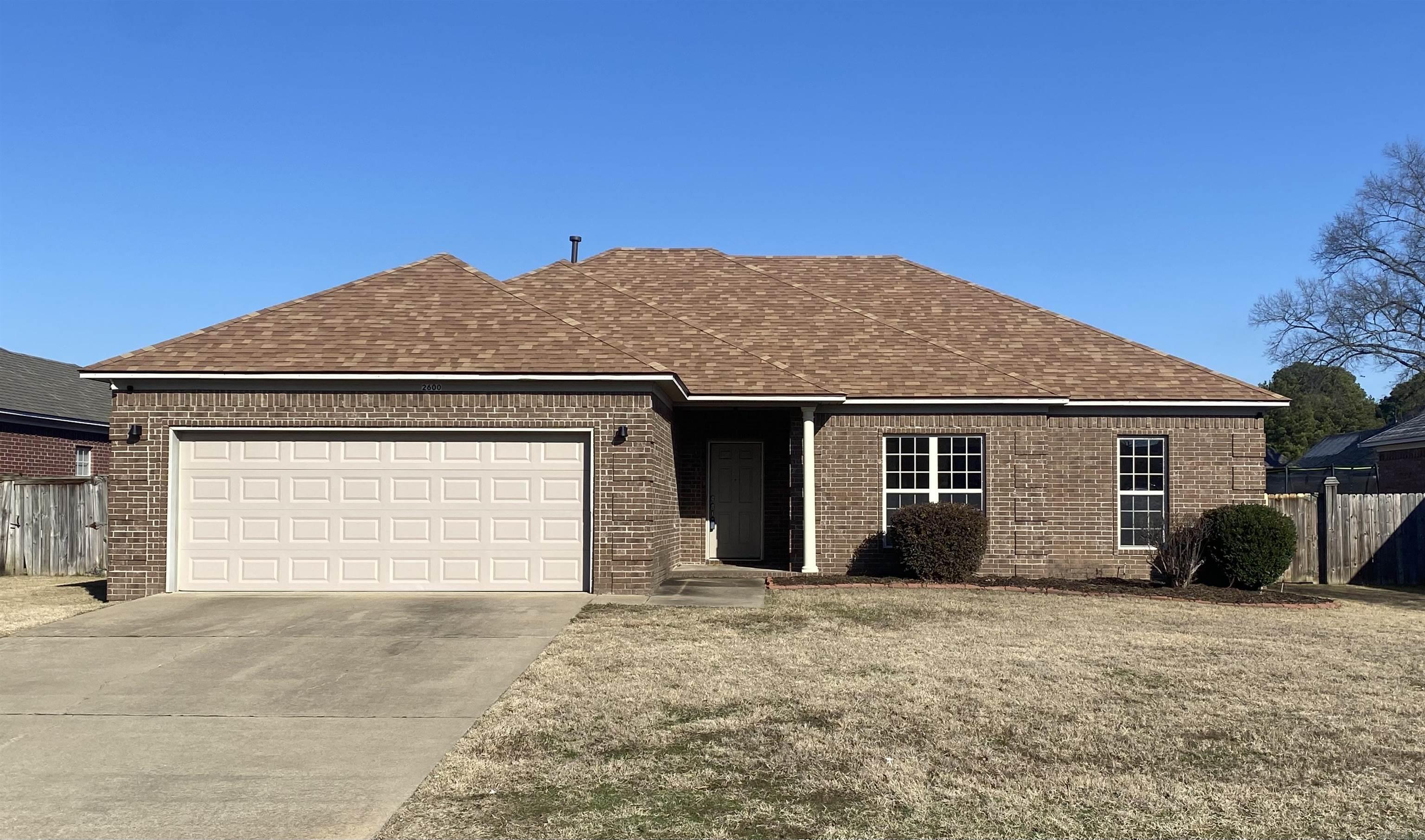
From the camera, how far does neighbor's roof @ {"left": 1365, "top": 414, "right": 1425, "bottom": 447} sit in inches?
1010

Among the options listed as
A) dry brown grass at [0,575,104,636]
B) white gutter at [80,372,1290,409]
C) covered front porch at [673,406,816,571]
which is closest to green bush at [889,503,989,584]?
white gutter at [80,372,1290,409]

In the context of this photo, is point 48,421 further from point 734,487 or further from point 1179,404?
point 1179,404

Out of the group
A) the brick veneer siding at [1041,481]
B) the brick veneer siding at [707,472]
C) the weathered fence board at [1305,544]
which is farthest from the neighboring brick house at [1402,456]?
the brick veneer siding at [707,472]

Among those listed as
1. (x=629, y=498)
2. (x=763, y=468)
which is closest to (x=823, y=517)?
(x=763, y=468)

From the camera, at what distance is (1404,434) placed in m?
26.2

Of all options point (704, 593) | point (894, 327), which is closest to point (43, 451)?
point (704, 593)

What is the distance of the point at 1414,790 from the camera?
20.4ft

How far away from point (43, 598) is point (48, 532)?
501 centimetres

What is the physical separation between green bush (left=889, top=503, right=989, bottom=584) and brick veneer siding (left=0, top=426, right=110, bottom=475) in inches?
789

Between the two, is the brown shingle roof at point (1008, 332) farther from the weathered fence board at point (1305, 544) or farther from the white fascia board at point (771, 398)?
the white fascia board at point (771, 398)

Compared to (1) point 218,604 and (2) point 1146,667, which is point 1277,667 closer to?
(2) point 1146,667

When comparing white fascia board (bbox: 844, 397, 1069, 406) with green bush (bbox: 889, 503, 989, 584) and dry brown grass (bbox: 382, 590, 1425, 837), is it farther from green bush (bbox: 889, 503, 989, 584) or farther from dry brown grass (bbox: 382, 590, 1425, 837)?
dry brown grass (bbox: 382, 590, 1425, 837)

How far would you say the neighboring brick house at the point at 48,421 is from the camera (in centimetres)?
2450

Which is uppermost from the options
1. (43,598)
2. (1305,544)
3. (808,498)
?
(808,498)
